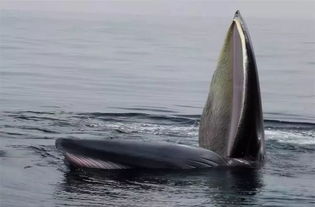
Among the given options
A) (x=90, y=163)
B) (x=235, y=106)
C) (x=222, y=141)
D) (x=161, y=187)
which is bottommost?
(x=161, y=187)

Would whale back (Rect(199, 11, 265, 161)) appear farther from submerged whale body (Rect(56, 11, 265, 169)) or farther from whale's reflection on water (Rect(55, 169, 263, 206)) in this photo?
whale's reflection on water (Rect(55, 169, 263, 206))

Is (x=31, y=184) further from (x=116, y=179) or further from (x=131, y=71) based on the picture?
(x=131, y=71)

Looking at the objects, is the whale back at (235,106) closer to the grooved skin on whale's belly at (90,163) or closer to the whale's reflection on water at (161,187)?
the whale's reflection on water at (161,187)

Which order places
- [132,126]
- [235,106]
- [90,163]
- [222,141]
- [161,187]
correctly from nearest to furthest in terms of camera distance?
[161,187] → [90,163] → [235,106] → [222,141] → [132,126]

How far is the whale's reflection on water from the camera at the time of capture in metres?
8.92

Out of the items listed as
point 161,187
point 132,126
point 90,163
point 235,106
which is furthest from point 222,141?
point 132,126

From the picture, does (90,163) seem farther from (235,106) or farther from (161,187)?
(235,106)

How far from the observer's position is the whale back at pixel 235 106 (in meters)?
10.1

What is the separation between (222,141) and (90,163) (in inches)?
56.3

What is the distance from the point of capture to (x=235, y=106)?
33.8 ft

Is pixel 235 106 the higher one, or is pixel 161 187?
pixel 235 106

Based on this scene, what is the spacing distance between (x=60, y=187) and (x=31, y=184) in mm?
292

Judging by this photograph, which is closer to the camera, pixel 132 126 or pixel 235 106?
pixel 235 106

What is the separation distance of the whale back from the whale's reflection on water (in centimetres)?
30
